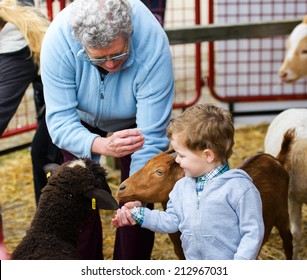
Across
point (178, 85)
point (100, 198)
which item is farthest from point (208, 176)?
point (178, 85)

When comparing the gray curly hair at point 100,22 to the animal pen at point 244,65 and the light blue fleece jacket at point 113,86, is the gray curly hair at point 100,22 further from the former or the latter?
the animal pen at point 244,65

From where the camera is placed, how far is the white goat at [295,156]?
4.93 m

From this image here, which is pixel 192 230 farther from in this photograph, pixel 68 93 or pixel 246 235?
pixel 68 93

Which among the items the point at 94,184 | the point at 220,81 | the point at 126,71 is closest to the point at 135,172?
the point at 94,184

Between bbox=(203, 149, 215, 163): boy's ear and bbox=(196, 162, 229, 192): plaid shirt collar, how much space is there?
0.21ft

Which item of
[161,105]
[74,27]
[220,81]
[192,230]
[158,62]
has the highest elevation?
[74,27]

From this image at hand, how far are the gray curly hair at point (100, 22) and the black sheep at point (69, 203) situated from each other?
648 millimetres

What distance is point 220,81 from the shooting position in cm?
831

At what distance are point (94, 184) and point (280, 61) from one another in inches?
194

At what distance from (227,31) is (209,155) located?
3.47 metres

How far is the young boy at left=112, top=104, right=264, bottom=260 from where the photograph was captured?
133 inches

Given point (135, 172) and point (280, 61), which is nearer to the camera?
point (135, 172)
